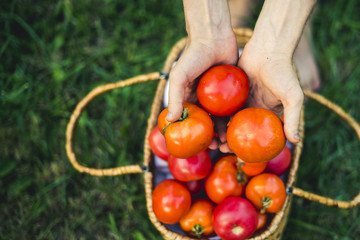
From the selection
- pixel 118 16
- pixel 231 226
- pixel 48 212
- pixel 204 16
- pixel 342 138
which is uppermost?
pixel 204 16

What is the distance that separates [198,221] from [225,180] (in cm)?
32

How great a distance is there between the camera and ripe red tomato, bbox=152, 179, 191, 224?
1.95 metres

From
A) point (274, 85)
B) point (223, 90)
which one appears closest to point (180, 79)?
point (223, 90)

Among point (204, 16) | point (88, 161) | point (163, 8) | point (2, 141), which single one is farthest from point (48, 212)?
point (163, 8)

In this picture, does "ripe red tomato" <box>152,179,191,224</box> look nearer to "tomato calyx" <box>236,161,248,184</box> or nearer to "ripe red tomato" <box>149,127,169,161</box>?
A: "ripe red tomato" <box>149,127,169,161</box>

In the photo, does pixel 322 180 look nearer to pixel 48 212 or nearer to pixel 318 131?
pixel 318 131

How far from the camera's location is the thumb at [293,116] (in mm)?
1647

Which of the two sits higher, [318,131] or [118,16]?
[118,16]

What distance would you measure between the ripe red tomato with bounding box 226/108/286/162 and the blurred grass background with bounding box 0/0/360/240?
3.82ft

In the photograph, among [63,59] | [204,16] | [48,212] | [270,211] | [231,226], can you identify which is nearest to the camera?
[231,226]

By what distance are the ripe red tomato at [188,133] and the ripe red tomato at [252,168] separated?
1.31 ft

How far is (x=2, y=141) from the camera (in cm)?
281

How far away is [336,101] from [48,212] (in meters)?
2.77

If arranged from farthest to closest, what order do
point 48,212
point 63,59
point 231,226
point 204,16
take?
point 63,59 → point 48,212 → point 204,16 → point 231,226
